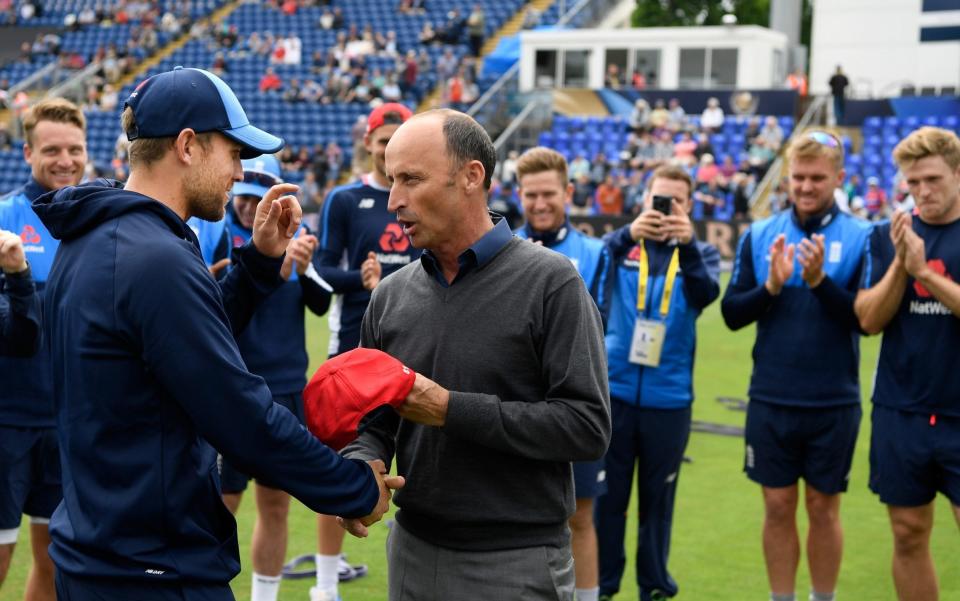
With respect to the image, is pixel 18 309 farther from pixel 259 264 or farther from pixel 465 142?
pixel 465 142

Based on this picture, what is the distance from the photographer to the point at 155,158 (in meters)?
2.76

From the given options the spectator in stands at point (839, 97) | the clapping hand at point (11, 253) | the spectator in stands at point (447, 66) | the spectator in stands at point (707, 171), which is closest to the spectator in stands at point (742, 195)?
the spectator in stands at point (707, 171)

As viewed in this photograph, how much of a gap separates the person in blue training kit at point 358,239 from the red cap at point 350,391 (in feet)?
8.17

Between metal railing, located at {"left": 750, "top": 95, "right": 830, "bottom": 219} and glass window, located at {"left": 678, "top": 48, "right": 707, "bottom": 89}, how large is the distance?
4.38m

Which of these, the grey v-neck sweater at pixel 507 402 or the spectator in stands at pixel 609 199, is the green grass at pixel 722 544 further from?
the spectator in stands at pixel 609 199

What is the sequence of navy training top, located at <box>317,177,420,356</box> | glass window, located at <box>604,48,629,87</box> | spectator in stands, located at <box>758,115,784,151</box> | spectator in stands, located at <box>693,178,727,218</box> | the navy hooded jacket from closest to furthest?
the navy hooded jacket < navy training top, located at <box>317,177,420,356</box> < spectator in stands, located at <box>693,178,727,218</box> < spectator in stands, located at <box>758,115,784,151</box> < glass window, located at <box>604,48,629,87</box>

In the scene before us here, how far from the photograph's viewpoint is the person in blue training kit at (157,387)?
2539 mm

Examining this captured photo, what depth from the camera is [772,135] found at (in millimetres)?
25797

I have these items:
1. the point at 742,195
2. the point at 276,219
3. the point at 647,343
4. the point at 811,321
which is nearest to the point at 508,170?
the point at 742,195

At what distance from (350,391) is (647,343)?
2725mm

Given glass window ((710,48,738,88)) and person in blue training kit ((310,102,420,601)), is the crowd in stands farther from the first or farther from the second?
person in blue training kit ((310,102,420,601))

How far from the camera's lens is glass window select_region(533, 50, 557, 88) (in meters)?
31.8

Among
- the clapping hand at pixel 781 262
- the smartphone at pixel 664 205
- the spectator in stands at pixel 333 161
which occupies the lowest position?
the spectator in stands at pixel 333 161

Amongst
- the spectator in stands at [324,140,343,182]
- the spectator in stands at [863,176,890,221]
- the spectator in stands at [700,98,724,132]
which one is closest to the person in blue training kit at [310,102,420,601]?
the spectator in stands at [863,176,890,221]
